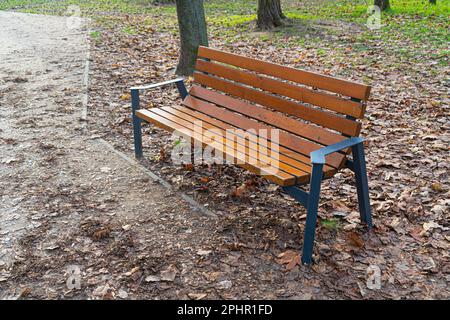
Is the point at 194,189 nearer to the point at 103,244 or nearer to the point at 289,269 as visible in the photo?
the point at 103,244

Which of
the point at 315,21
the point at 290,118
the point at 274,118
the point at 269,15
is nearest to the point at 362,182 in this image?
the point at 290,118

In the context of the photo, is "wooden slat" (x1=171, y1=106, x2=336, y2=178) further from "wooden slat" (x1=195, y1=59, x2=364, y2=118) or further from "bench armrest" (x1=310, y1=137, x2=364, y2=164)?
"wooden slat" (x1=195, y1=59, x2=364, y2=118)

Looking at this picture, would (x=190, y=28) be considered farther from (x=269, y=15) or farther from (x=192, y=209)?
(x=269, y=15)

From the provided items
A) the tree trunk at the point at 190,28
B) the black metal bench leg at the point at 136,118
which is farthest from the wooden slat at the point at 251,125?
the tree trunk at the point at 190,28

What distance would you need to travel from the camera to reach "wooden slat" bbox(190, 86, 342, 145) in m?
3.41

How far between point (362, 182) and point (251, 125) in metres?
1.09

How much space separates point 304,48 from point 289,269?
273 inches

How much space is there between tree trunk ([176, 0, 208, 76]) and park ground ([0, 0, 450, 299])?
0.59 meters

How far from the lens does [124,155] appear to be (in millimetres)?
4816

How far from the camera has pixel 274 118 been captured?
3830mm

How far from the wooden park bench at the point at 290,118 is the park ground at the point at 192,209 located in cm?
31

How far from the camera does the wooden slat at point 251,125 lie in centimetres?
333

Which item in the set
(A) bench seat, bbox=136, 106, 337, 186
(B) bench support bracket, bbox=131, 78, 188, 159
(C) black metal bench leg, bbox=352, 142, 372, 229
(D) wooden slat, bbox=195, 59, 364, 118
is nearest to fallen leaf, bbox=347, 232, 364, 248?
(C) black metal bench leg, bbox=352, 142, 372, 229

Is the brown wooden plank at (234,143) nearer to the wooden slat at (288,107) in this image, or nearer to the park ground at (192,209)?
the wooden slat at (288,107)
